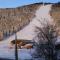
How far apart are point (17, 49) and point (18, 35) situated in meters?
0.28

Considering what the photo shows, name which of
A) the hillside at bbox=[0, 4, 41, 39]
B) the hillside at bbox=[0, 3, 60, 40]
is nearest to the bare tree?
the hillside at bbox=[0, 3, 60, 40]

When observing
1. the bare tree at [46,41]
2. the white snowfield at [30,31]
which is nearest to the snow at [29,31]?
the white snowfield at [30,31]

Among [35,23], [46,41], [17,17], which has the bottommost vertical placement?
[46,41]

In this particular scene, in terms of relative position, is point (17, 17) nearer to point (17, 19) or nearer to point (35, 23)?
point (17, 19)

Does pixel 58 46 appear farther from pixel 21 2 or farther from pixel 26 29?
pixel 21 2

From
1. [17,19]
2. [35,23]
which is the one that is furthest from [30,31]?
[17,19]

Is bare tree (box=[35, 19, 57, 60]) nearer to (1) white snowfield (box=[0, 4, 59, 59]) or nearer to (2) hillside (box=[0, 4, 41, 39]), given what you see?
(1) white snowfield (box=[0, 4, 59, 59])

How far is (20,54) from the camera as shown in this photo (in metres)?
5.46

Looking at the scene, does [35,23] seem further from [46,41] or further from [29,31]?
[46,41]

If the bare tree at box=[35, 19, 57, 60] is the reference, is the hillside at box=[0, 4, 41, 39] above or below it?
above

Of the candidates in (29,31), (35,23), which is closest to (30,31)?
(29,31)

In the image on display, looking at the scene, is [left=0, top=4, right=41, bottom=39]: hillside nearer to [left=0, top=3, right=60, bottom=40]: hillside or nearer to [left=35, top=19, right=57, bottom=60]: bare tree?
[left=0, top=3, right=60, bottom=40]: hillside

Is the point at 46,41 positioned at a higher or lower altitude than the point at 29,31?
lower

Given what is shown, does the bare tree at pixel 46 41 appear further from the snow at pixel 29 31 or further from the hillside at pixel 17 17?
the hillside at pixel 17 17
